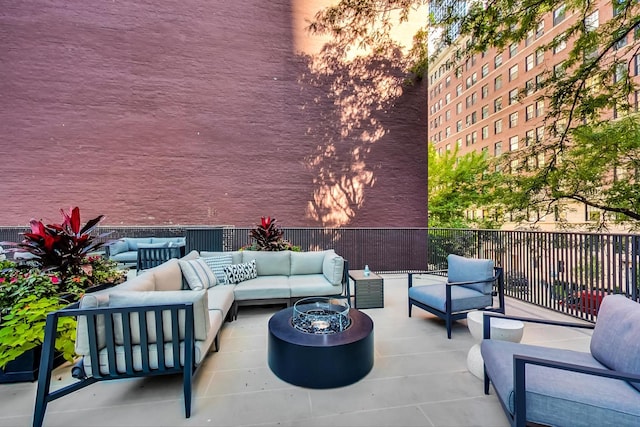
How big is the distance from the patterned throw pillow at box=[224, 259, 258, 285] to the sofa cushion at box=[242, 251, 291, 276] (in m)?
0.10

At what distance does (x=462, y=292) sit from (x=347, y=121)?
6.15m

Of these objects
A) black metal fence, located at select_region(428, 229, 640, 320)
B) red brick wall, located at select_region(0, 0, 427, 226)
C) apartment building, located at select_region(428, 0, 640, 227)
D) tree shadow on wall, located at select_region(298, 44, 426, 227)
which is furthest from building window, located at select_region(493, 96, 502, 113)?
black metal fence, located at select_region(428, 229, 640, 320)

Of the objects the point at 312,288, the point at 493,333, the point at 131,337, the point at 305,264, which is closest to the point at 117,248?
the point at 305,264

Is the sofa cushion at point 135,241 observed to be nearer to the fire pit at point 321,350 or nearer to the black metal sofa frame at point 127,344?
the black metal sofa frame at point 127,344

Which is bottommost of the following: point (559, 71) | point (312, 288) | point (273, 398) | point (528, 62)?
point (273, 398)

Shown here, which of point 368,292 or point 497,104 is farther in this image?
point 497,104

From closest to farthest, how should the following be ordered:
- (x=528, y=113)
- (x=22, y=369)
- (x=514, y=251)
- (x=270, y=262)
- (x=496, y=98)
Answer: (x=22, y=369) → (x=270, y=262) → (x=514, y=251) → (x=528, y=113) → (x=496, y=98)

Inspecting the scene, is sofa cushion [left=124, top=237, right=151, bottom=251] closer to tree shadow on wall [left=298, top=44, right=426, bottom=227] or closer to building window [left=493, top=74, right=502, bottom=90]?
tree shadow on wall [left=298, top=44, right=426, bottom=227]

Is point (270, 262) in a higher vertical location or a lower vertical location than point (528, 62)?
lower

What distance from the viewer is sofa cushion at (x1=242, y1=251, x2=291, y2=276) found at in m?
4.34

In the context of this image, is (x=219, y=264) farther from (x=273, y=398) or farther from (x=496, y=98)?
(x=496, y=98)

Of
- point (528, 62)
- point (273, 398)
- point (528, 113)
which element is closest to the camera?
point (273, 398)

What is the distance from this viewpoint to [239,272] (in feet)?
13.1

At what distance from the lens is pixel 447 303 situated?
312 cm
